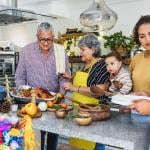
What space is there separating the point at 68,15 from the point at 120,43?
1.62 metres

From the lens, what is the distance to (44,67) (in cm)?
251

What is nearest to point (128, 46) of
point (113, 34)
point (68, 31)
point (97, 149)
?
point (113, 34)

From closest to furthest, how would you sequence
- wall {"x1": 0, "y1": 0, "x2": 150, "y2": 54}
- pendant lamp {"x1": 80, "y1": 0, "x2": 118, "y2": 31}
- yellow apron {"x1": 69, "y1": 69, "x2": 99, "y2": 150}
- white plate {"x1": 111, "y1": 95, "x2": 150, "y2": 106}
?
white plate {"x1": 111, "y1": 95, "x2": 150, "y2": 106}
yellow apron {"x1": 69, "y1": 69, "x2": 99, "y2": 150}
pendant lamp {"x1": 80, "y1": 0, "x2": 118, "y2": 31}
wall {"x1": 0, "y1": 0, "x2": 150, "y2": 54}

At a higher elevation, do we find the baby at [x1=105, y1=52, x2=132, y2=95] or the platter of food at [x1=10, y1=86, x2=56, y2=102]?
the baby at [x1=105, y1=52, x2=132, y2=95]

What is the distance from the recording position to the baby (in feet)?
6.01

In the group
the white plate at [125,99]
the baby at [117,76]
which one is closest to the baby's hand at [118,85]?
the baby at [117,76]

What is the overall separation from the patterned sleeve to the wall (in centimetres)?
329

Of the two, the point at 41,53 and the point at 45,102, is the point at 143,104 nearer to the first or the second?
the point at 45,102

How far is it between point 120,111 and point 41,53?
94 cm

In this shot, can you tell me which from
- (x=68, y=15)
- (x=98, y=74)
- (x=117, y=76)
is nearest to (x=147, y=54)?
(x=117, y=76)

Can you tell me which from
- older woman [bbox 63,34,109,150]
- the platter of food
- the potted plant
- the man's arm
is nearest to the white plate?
older woman [bbox 63,34,109,150]

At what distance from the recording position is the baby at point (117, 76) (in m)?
1.83

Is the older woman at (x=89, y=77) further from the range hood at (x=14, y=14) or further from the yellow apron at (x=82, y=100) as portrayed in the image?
the range hood at (x=14, y=14)

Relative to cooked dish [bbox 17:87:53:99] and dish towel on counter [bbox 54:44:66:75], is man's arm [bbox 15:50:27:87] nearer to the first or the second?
dish towel on counter [bbox 54:44:66:75]
